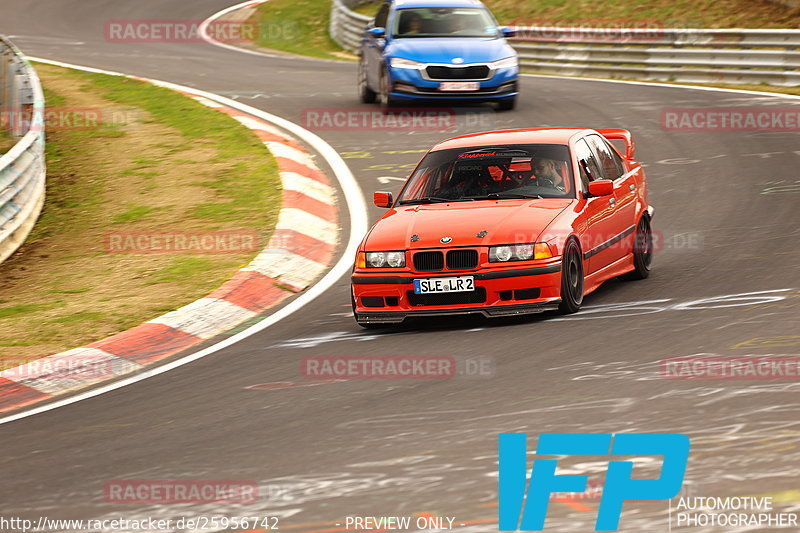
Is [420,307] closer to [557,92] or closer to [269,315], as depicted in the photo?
[269,315]

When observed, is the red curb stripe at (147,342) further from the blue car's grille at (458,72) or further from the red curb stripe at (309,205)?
the blue car's grille at (458,72)

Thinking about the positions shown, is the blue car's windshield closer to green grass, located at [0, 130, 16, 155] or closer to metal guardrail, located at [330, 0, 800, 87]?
metal guardrail, located at [330, 0, 800, 87]

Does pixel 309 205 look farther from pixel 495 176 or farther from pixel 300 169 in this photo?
pixel 495 176

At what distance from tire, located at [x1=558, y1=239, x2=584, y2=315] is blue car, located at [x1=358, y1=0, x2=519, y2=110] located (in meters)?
10.3

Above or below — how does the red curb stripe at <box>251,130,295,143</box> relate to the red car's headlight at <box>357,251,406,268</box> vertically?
below

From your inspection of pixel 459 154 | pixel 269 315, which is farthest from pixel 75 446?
pixel 459 154

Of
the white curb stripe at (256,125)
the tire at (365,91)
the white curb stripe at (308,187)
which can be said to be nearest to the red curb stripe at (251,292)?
the white curb stripe at (308,187)

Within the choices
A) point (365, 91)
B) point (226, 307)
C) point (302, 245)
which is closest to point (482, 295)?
point (226, 307)

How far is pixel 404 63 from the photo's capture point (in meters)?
19.7

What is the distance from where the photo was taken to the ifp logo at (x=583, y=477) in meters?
5.03

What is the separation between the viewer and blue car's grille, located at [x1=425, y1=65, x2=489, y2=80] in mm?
19453

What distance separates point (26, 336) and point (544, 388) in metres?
4.47

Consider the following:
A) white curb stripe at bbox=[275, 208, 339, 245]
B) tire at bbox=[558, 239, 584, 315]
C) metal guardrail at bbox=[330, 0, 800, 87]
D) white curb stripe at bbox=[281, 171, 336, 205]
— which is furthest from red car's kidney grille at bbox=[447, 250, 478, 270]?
metal guardrail at bbox=[330, 0, 800, 87]

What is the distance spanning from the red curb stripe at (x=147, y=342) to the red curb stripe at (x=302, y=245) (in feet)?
8.40
